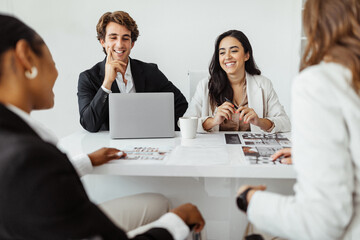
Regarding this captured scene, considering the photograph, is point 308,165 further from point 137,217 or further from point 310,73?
point 137,217

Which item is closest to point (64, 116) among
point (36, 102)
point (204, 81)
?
point (204, 81)

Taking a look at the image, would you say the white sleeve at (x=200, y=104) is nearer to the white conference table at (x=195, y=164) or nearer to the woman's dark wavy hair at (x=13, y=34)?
the white conference table at (x=195, y=164)

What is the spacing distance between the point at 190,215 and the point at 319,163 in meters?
0.36

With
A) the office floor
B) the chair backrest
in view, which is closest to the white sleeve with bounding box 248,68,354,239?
the office floor

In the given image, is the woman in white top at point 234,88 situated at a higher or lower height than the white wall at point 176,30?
lower

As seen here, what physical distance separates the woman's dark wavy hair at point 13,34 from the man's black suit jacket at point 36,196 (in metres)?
0.15

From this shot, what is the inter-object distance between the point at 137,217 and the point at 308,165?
0.68 metres

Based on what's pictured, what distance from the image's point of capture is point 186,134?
4.64ft

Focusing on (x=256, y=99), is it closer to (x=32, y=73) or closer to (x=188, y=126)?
(x=188, y=126)

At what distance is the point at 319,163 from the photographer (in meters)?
0.65

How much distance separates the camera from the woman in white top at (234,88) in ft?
6.38

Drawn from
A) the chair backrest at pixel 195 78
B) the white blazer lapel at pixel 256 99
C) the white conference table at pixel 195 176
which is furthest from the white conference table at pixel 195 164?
the chair backrest at pixel 195 78

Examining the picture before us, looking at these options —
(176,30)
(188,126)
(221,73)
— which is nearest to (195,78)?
(221,73)

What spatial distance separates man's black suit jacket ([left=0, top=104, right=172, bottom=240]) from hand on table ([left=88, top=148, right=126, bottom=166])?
1.58 ft
